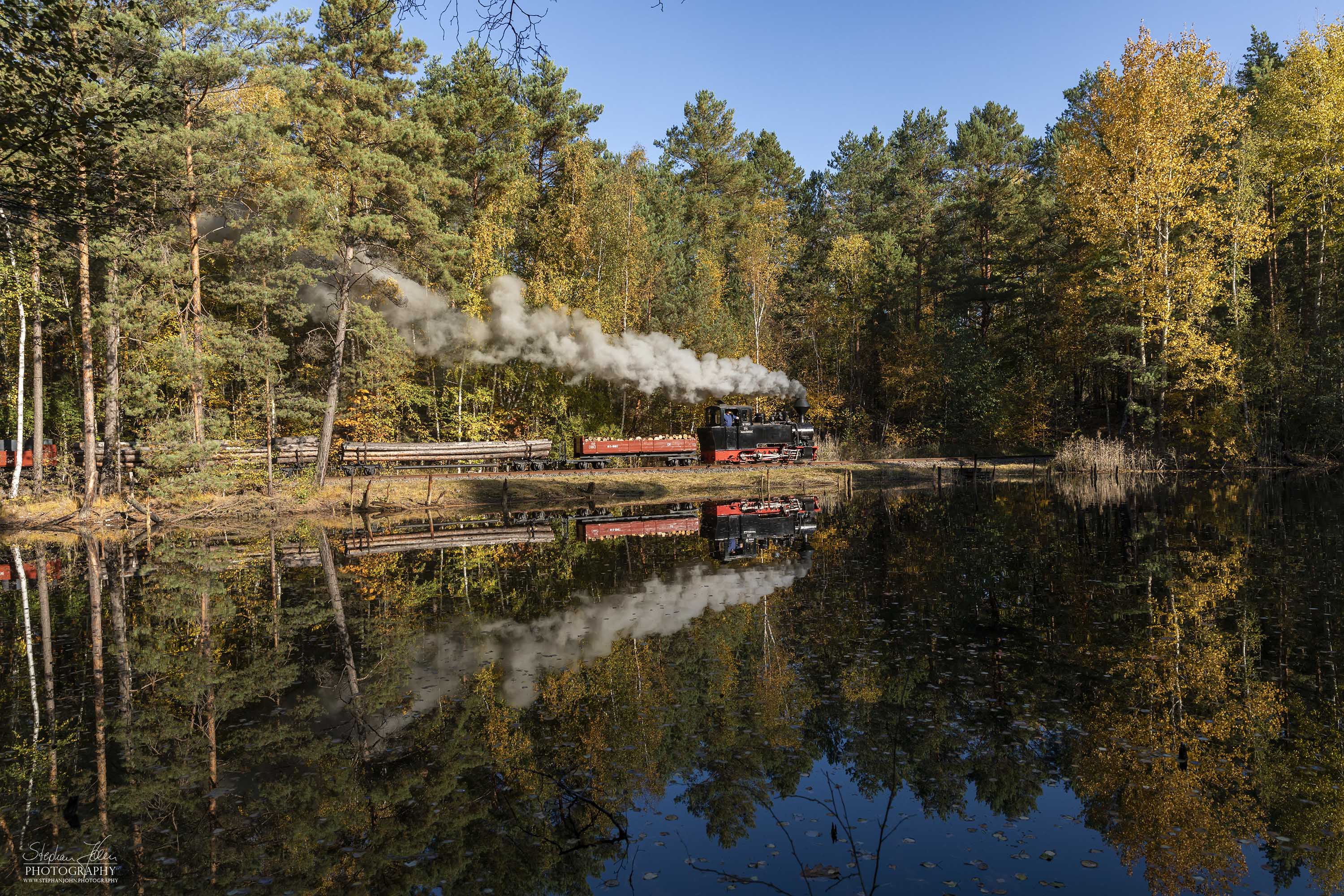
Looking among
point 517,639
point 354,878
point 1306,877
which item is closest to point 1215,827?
point 1306,877

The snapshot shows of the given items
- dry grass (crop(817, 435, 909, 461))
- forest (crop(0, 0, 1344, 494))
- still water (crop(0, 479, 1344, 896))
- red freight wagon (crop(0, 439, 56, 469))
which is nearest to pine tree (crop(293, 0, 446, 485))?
forest (crop(0, 0, 1344, 494))

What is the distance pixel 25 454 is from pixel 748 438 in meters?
28.3

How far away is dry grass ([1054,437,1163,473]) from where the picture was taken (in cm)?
3098

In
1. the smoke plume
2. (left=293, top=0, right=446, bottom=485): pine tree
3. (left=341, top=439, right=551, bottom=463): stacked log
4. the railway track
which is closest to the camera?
(left=293, top=0, right=446, bottom=485): pine tree

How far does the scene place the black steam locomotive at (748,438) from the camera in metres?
31.5

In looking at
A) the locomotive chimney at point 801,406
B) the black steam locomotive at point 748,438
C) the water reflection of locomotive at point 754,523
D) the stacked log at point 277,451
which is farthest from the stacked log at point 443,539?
the locomotive chimney at point 801,406

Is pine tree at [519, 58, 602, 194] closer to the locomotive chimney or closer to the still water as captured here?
the locomotive chimney

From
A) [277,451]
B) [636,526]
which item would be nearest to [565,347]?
[277,451]

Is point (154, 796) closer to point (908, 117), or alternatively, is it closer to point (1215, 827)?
point (1215, 827)

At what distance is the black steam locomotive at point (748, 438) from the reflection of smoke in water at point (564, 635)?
17.9 m

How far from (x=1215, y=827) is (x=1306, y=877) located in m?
0.52

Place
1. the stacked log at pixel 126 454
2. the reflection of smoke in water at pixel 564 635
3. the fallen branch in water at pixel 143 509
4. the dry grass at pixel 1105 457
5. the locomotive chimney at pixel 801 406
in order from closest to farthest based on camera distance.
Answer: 1. the reflection of smoke in water at pixel 564 635
2. the fallen branch in water at pixel 143 509
3. the stacked log at pixel 126 454
4. the dry grass at pixel 1105 457
5. the locomotive chimney at pixel 801 406

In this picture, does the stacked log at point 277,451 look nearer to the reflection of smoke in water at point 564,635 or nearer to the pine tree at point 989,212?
the reflection of smoke in water at point 564,635

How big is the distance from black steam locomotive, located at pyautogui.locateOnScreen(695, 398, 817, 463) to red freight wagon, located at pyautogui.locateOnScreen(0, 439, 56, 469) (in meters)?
24.4
